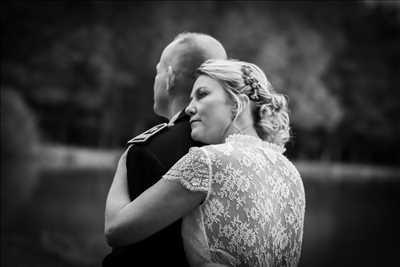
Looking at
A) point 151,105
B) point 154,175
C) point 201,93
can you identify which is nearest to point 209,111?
point 201,93

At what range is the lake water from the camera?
548 centimetres

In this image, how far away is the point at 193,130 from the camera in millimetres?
1741

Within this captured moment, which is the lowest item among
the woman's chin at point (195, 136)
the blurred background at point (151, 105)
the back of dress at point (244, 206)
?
the blurred background at point (151, 105)

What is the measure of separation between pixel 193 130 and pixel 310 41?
2871 cm

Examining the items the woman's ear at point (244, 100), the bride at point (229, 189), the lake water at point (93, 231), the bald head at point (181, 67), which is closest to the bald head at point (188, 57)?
the bald head at point (181, 67)

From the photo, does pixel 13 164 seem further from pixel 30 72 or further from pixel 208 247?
pixel 208 247

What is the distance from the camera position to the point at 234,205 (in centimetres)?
158

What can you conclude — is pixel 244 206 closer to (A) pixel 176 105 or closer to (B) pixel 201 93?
(B) pixel 201 93

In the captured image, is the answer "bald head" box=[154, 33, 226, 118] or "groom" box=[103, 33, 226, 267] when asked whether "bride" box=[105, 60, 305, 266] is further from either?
"bald head" box=[154, 33, 226, 118]

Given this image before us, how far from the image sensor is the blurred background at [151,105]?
23.9ft

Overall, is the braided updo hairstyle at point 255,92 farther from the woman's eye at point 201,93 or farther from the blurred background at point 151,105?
the blurred background at point 151,105

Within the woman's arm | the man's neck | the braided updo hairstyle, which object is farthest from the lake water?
the braided updo hairstyle

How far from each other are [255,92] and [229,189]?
0.33 metres

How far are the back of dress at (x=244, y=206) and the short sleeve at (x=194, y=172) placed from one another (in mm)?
16
